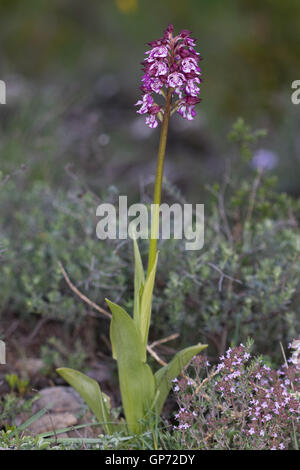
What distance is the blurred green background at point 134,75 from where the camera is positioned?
12.4 ft

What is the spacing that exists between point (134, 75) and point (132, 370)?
3708mm

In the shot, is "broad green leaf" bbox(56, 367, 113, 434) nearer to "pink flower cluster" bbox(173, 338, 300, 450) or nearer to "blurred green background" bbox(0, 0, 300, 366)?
"pink flower cluster" bbox(173, 338, 300, 450)

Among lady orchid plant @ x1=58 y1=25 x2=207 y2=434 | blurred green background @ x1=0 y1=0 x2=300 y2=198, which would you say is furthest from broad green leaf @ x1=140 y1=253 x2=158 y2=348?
blurred green background @ x1=0 y1=0 x2=300 y2=198

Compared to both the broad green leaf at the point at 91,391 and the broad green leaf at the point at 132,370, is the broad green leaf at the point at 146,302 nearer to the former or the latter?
the broad green leaf at the point at 132,370

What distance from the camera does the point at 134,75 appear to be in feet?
15.3

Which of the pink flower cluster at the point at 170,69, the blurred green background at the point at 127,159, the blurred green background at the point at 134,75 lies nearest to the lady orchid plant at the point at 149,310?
the pink flower cluster at the point at 170,69

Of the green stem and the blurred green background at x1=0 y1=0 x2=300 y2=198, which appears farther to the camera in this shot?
the blurred green background at x1=0 y1=0 x2=300 y2=198

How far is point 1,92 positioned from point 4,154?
0.52 meters

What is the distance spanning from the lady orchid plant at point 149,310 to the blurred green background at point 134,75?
2.16 meters

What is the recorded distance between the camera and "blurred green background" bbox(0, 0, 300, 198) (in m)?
3.78

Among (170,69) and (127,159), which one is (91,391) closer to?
(170,69)

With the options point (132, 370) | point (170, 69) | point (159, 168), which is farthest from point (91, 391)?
point (170, 69)

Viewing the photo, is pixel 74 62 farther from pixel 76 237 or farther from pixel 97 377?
pixel 97 377
